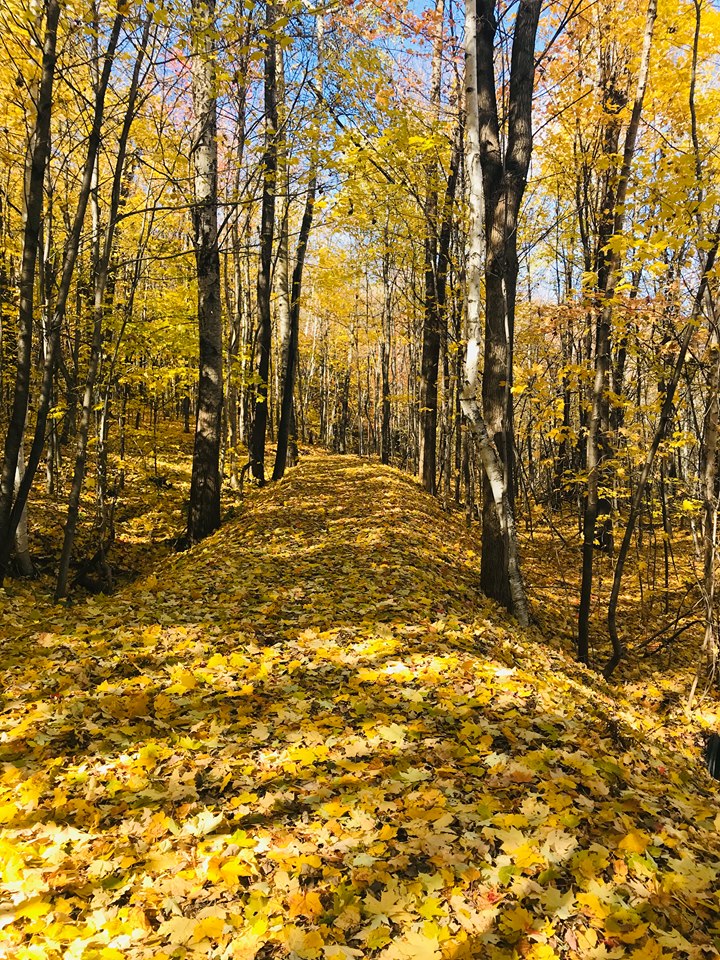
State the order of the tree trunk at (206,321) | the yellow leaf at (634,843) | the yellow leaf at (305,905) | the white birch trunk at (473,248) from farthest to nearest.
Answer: the tree trunk at (206,321), the white birch trunk at (473,248), the yellow leaf at (634,843), the yellow leaf at (305,905)

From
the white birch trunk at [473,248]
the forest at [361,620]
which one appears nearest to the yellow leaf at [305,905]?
the forest at [361,620]

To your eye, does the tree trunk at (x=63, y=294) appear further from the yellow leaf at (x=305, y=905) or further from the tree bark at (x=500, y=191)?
the yellow leaf at (x=305, y=905)

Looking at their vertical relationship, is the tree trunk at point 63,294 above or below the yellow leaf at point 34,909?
above

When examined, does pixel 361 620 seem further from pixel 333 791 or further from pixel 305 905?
pixel 305 905

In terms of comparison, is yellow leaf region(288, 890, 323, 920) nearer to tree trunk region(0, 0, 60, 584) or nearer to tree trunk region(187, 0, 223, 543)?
tree trunk region(0, 0, 60, 584)

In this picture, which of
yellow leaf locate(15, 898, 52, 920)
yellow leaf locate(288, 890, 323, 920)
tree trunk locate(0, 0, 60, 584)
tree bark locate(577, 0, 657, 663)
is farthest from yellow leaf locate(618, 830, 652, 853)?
tree trunk locate(0, 0, 60, 584)

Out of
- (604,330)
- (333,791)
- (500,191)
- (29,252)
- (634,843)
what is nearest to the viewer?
(634,843)

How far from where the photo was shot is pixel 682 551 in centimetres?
1386

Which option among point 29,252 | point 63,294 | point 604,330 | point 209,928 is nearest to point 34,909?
point 209,928

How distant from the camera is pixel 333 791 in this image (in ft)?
10.1

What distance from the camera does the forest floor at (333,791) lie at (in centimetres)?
226

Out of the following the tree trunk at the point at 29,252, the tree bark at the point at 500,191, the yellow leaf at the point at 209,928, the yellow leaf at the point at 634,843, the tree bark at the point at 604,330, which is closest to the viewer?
the yellow leaf at the point at 209,928

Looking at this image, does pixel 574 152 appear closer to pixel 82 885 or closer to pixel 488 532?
pixel 488 532

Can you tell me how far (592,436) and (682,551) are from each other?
9516 millimetres
